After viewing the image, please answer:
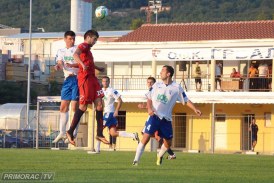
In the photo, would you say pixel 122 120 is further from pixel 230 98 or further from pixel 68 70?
pixel 68 70

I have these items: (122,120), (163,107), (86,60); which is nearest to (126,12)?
(122,120)

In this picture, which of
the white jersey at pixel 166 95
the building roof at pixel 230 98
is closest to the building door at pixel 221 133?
the building roof at pixel 230 98

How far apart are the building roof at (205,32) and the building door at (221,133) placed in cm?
476

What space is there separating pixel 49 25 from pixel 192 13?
→ 27163 mm

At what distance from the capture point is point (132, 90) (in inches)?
2156

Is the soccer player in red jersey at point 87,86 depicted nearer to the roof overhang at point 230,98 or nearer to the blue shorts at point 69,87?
the blue shorts at point 69,87

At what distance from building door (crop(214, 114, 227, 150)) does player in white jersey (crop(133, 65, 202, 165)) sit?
103 feet

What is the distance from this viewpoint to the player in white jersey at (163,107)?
20.2 m

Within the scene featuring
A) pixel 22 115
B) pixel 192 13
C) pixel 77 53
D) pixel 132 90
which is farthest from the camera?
pixel 192 13

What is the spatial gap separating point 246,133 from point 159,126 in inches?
1255

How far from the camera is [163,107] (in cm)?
2050

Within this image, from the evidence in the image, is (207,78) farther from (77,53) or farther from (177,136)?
(77,53)

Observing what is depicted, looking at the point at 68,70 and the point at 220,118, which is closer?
the point at 68,70

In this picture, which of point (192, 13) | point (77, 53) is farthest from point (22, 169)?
point (192, 13)
